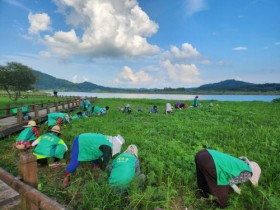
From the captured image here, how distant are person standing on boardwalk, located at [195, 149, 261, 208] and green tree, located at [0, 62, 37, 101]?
46.2 m

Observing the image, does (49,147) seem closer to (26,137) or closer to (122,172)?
(26,137)

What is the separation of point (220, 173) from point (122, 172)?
6.57 feet

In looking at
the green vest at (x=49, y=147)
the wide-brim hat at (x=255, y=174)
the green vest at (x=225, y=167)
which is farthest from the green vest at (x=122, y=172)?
the green vest at (x=49, y=147)

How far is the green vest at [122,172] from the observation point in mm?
4387

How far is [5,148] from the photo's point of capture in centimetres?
855

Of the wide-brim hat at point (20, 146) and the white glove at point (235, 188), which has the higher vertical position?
the wide-brim hat at point (20, 146)

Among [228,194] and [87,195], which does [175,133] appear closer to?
[228,194]

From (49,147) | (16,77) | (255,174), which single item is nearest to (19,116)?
(49,147)

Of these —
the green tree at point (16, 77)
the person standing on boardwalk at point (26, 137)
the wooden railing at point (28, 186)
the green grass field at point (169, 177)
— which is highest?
the green tree at point (16, 77)

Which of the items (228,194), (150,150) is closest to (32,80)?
(150,150)

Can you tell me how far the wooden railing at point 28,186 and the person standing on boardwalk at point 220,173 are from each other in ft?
10.5

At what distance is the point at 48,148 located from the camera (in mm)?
6492

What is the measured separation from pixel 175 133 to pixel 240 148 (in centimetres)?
Result: 327

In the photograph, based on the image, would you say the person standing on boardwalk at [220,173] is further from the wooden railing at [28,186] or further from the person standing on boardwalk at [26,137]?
the person standing on boardwalk at [26,137]
